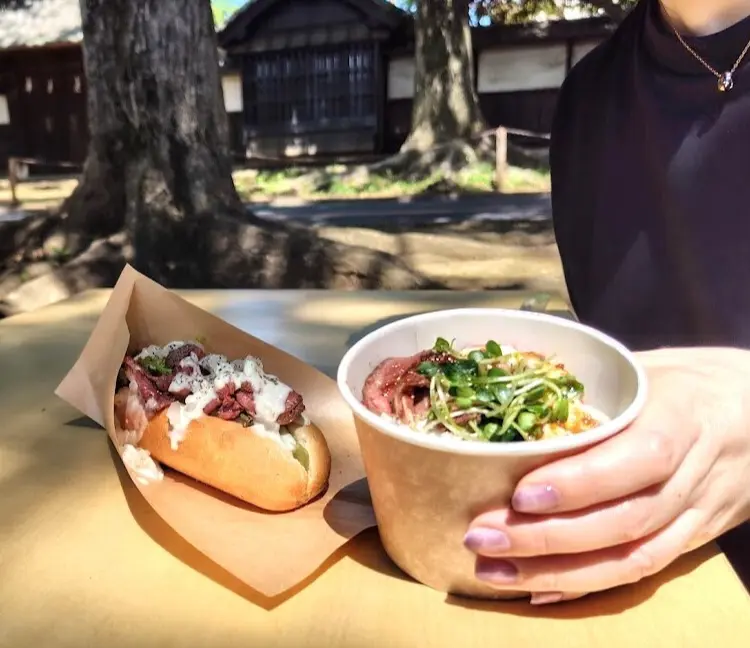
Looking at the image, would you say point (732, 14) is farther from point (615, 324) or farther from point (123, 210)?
point (123, 210)

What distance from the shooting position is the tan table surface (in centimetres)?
67

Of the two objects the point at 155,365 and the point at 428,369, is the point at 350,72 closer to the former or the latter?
the point at 155,365

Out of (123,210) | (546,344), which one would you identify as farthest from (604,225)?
(123,210)

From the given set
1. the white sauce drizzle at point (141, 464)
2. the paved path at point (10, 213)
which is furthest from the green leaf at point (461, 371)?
the paved path at point (10, 213)

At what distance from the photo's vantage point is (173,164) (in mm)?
3961

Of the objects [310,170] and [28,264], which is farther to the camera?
[310,170]

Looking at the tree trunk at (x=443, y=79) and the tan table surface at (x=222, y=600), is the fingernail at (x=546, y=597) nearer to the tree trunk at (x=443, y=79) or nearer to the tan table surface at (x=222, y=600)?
the tan table surface at (x=222, y=600)

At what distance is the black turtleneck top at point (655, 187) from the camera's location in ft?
4.13

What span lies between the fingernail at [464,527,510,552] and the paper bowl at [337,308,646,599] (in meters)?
0.02

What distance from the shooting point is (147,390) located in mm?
1038

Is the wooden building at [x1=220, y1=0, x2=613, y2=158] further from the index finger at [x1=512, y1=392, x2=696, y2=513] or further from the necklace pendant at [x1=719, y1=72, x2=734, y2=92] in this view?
the index finger at [x1=512, y1=392, x2=696, y2=513]

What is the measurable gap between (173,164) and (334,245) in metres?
0.97

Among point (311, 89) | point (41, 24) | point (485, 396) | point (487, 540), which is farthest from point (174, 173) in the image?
point (41, 24)

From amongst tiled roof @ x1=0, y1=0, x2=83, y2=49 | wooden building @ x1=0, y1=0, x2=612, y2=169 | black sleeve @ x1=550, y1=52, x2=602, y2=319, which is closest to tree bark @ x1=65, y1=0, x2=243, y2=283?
black sleeve @ x1=550, y1=52, x2=602, y2=319
